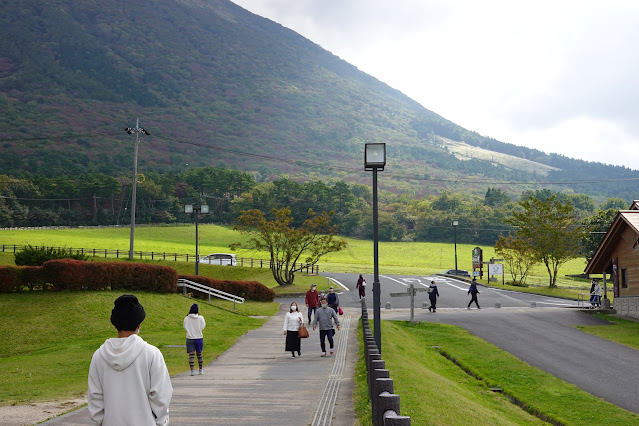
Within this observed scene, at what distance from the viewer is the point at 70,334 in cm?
2548

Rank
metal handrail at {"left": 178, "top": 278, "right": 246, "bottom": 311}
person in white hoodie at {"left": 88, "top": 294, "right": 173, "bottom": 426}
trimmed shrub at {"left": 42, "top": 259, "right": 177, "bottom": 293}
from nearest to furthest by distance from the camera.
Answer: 1. person in white hoodie at {"left": 88, "top": 294, "right": 173, "bottom": 426}
2. trimmed shrub at {"left": 42, "top": 259, "right": 177, "bottom": 293}
3. metal handrail at {"left": 178, "top": 278, "right": 246, "bottom": 311}

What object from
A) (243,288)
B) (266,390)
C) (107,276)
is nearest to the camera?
(266,390)

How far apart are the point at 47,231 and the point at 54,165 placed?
300ft

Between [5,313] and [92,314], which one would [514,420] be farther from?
[5,313]

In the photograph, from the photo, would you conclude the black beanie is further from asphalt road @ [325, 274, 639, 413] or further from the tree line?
the tree line

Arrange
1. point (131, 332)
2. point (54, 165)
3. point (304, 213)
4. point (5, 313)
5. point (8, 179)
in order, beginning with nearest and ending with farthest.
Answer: point (131, 332), point (5, 313), point (8, 179), point (304, 213), point (54, 165)

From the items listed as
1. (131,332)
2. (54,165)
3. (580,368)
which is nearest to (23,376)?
(131,332)

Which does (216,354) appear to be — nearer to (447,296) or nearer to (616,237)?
(616,237)

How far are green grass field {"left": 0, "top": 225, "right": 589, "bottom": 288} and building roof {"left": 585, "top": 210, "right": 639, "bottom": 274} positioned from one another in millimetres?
30061

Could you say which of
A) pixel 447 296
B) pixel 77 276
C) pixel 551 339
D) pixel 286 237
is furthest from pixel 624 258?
pixel 77 276

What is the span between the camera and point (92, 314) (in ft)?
90.4

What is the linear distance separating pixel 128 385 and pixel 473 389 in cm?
1544

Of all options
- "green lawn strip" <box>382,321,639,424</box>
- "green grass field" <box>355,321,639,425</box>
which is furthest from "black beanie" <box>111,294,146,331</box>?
"green lawn strip" <box>382,321,639,424</box>

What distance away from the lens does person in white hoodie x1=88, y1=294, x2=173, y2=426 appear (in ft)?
18.2
